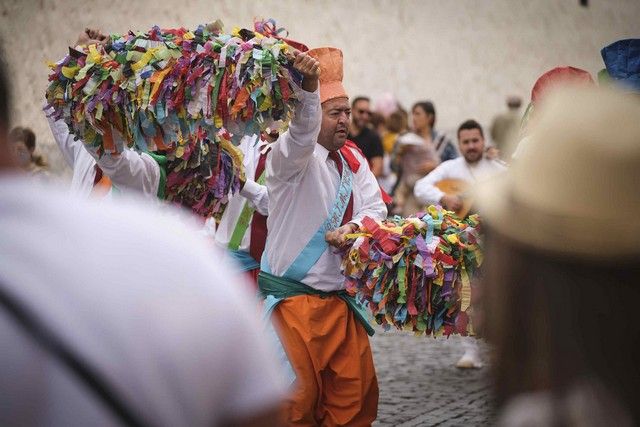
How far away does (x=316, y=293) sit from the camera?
5.82 metres

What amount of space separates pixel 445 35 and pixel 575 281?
18.3 m

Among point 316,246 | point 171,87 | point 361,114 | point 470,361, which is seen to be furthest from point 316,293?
point 361,114

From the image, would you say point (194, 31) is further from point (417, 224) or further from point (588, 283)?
point (588, 283)

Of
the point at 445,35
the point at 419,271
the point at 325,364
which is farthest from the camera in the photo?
the point at 445,35

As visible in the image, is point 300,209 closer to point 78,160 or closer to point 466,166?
point 78,160

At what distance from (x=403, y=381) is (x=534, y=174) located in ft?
21.4

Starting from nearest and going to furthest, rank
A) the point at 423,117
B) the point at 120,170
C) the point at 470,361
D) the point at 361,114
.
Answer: the point at 120,170, the point at 470,361, the point at 423,117, the point at 361,114

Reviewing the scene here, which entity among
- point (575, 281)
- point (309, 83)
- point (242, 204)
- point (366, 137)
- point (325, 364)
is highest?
point (366, 137)

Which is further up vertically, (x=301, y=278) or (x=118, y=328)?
(x=118, y=328)

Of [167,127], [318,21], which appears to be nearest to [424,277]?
[167,127]

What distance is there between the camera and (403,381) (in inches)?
314

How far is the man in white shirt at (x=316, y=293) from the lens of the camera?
5.65m

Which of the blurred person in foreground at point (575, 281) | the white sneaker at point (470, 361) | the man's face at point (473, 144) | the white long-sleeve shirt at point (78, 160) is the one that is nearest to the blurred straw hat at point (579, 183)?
the blurred person in foreground at point (575, 281)

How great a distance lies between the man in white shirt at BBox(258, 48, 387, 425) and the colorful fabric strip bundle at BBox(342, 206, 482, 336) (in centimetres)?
21
